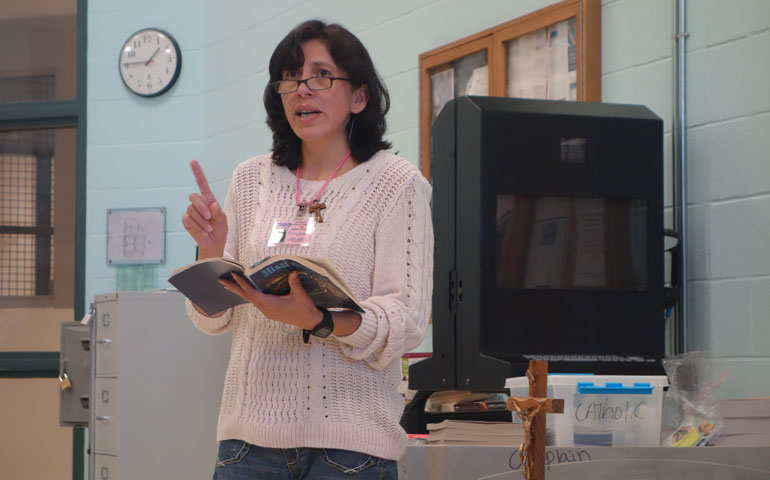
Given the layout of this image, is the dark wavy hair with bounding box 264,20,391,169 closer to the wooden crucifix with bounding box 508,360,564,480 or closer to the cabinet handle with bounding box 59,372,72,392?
the wooden crucifix with bounding box 508,360,564,480

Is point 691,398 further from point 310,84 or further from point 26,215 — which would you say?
point 26,215

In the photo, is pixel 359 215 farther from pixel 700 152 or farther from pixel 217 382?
pixel 217 382

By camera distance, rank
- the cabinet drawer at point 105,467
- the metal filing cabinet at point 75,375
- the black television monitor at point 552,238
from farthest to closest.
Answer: the metal filing cabinet at point 75,375 < the cabinet drawer at point 105,467 < the black television monitor at point 552,238

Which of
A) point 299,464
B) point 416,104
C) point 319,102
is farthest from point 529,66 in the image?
point 299,464

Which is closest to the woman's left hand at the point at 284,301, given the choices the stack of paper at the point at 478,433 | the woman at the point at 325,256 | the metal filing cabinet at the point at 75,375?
the woman at the point at 325,256

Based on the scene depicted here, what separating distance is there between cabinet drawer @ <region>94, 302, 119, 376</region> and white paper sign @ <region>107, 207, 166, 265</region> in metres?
1.29

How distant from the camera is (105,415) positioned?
3307mm

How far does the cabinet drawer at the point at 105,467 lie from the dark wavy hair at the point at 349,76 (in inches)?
76.6

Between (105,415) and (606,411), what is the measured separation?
2105 millimetres

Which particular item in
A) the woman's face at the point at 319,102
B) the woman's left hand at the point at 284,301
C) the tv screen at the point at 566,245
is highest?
the woman's face at the point at 319,102

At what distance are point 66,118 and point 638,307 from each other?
376 centimetres

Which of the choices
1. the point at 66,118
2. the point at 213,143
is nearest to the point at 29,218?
the point at 66,118

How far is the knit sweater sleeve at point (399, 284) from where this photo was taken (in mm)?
1424

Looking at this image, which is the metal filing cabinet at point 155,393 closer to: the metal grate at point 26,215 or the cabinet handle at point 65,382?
the cabinet handle at point 65,382
